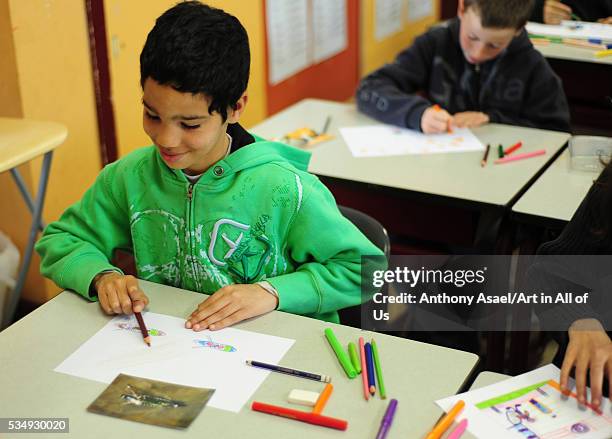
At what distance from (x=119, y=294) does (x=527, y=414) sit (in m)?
0.72

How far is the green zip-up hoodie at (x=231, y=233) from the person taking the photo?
1.58 m

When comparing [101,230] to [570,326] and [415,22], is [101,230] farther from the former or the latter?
[415,22]

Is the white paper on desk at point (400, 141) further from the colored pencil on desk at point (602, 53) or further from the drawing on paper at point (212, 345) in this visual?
the drawing on paper at point (212, 345)

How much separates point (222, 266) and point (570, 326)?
0.65 metres

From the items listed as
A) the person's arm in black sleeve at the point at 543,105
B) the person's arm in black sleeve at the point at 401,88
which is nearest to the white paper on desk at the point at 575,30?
the person's arm in black sleeve at the point at 543,105

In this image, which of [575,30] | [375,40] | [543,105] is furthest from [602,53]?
[375,40]

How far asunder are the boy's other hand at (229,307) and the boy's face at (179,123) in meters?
0.24

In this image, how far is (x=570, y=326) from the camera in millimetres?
1497

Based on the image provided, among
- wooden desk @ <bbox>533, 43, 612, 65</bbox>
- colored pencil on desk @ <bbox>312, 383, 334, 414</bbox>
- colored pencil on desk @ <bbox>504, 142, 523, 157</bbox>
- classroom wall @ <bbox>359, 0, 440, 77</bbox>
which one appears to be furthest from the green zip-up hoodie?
classroom wall @ <bbox>359, 0, 440, 77</bbox>

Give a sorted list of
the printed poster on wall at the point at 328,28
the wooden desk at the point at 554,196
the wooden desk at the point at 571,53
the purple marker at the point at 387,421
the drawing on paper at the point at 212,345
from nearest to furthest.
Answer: the purple marker at the point at 387,421, the drawing on paper at the point at 212,345, the wooden desk at the point at 554,196, the wooden desk at the point at 571,53, the printed poster on wall at the point at 328,28

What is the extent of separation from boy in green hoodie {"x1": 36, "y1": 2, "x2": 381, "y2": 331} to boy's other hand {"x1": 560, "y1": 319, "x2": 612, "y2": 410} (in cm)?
41

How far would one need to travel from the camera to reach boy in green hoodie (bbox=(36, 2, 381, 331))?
4.73ft

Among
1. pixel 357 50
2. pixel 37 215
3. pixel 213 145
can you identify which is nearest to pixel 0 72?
pixel 37 215

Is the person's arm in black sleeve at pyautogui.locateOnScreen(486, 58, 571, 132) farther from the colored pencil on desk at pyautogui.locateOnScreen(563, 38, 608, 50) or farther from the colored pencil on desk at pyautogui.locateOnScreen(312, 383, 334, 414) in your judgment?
the colored pencil on desk at pyautogui.locateOnScreen(312, 383, 334, 414)
